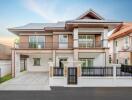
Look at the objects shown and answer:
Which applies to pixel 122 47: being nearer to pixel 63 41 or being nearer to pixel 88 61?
pixel 88 61

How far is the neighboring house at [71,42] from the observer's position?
2286 cm

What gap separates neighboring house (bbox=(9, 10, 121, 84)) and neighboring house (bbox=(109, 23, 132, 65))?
3.21 m

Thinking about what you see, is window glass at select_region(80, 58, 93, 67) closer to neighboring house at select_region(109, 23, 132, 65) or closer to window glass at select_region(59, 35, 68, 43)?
window glass at select_region(59, 35, 68, 43)

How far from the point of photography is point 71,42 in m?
25.9

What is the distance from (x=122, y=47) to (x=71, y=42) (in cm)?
785

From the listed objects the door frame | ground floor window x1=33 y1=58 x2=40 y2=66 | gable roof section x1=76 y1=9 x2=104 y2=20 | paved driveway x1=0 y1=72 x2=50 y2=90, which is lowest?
paved driveway x1=0 y1=72 x2=50 y2=90

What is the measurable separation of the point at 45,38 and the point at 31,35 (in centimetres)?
205

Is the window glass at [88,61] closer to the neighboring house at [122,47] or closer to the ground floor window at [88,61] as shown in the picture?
the ground floor window at [88,61]

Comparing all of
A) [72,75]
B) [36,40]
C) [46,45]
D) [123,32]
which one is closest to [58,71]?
[72,75]

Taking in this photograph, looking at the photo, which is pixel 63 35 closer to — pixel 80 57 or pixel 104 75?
pixel 80 57

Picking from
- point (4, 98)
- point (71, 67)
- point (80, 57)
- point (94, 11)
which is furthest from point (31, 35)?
point (4, 98)

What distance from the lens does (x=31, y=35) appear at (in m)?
27.6

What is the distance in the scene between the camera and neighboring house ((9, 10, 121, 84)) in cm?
2286

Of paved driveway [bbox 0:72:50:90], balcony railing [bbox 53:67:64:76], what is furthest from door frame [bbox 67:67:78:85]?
paved driveway [bbox 0:72:50:90]
